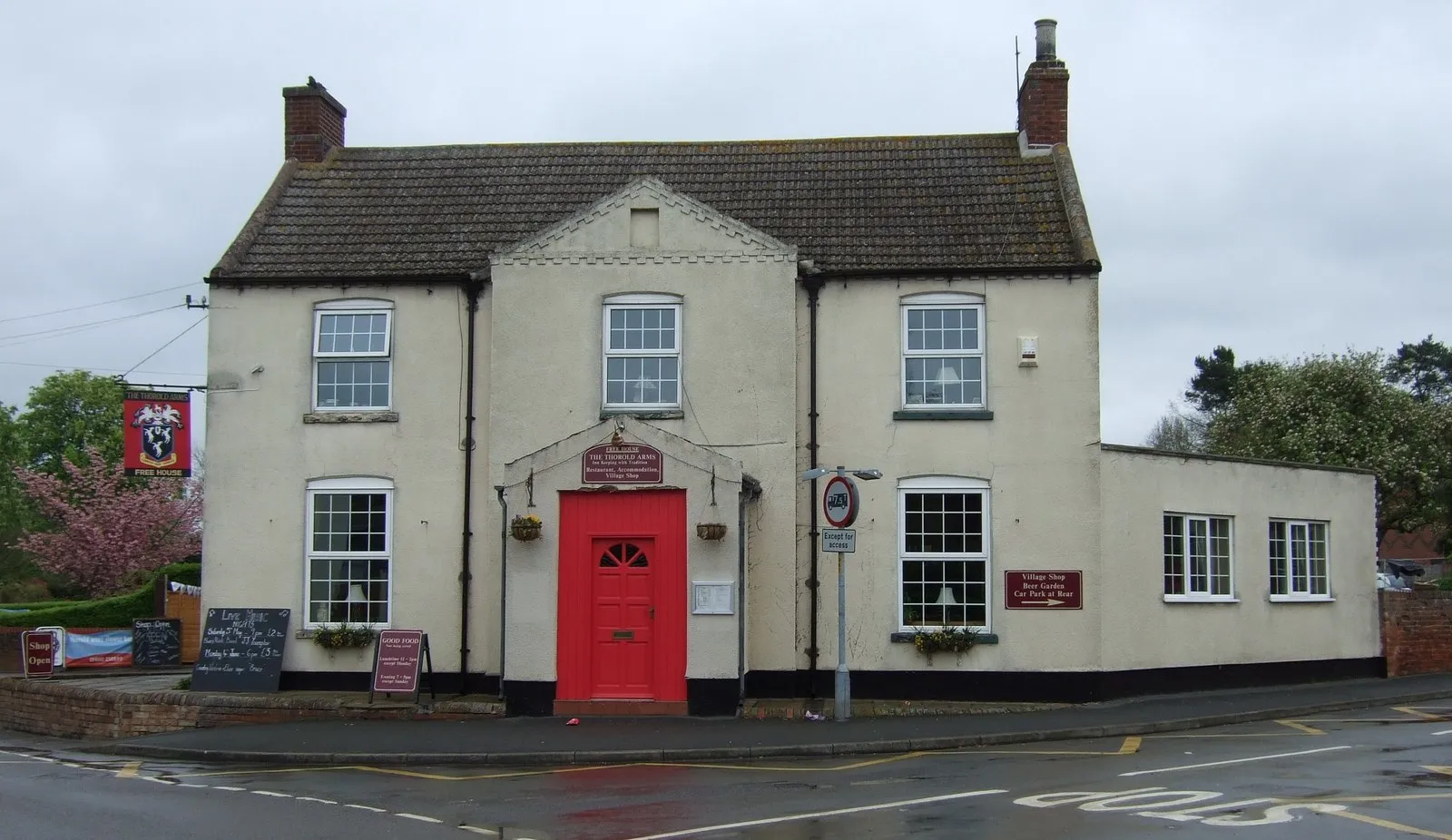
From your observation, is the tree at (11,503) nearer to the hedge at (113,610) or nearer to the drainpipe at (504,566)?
the hedge at (113,610)

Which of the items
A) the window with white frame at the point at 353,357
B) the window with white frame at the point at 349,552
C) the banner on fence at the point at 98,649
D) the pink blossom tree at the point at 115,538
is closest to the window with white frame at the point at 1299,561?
the window with white frame at the point at 349,552

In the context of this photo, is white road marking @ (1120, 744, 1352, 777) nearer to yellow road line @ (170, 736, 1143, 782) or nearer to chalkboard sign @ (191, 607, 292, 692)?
yellow road line @ (170, 736, 1143, 782)

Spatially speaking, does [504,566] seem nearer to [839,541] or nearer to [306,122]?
[839,541]

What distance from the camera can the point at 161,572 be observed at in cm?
3166

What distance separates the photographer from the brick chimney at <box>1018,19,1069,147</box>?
21891mm

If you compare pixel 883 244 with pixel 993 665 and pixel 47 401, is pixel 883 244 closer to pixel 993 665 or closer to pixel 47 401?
pixel 993 665

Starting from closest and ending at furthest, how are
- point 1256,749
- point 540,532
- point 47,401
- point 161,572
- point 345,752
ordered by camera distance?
point 1256,749
point 345,752
point 540,532
point 161,572
point 47,401

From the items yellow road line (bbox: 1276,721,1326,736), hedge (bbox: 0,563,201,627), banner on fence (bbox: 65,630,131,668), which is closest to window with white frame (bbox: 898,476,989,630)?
yellow road line (bbox: 1276,721,1326,736)

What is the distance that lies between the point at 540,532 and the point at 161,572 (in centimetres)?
1756

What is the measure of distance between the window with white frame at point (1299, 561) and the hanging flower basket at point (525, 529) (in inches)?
475

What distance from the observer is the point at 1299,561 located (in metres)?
22.4

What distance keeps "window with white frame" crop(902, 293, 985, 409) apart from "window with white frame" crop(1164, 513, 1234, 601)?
155 inches

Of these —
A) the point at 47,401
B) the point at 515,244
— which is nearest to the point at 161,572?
the point at 515,244

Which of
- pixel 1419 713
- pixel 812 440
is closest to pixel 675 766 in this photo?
pixel 812 440
